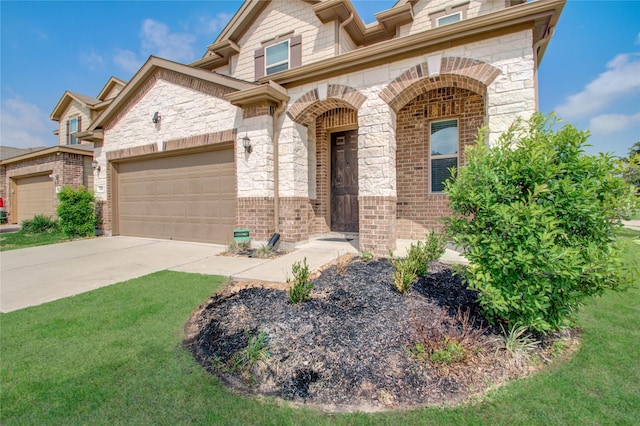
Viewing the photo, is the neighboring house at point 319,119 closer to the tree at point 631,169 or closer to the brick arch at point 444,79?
the brick arch at point 444,79

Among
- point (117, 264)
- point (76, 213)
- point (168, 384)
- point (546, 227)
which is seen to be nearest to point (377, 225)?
point (546, 227)

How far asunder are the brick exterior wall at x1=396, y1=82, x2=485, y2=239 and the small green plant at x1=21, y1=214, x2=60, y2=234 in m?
13.0

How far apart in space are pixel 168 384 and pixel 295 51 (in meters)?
9.43

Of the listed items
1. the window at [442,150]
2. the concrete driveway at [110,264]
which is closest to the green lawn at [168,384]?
the concrete driveway at [110,264]

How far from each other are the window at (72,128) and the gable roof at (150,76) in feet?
31.4

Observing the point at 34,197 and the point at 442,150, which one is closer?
the point at 442,150

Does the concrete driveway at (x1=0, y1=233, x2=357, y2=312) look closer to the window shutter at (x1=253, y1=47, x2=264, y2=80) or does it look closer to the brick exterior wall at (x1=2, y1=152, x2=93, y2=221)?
the brick exterior wall at (x1=2, y1=152, x2=93, y2=221)

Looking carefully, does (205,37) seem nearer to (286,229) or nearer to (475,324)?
(286,229)

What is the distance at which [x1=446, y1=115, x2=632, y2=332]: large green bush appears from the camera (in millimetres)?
2441

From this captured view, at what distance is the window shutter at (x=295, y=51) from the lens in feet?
29.8

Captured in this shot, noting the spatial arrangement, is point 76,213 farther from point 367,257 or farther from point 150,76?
point 367,257

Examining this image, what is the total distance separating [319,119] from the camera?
829 cm

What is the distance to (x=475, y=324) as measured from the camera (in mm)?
3049

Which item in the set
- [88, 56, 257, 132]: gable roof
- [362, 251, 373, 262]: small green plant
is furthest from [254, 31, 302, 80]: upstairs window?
[362, 251, 373, 262]: small green plant
